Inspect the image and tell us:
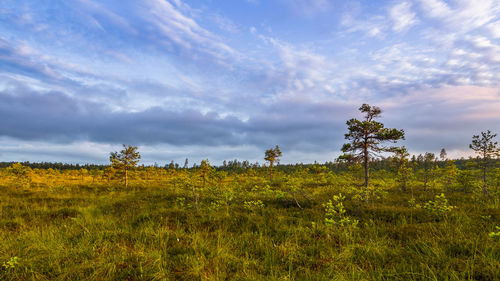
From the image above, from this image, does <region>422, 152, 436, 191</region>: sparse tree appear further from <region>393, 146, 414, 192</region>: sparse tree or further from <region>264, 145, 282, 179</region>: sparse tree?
<region>264, 145, 282, 179</region>: sparse tree

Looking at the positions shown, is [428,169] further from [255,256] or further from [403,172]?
[255,256]

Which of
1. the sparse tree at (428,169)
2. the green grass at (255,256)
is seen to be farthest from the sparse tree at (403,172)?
the green grass at (255,256)

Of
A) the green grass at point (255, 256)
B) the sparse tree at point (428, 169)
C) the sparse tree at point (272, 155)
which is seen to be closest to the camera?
the green grass at point (255, 256)

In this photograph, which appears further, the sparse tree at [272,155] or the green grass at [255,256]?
the sparse tree at [272,155]

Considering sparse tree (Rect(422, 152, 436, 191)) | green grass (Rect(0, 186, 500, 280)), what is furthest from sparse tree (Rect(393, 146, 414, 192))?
green grass (Rect(0, 186, 500, 280))

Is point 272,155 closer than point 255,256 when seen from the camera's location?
No

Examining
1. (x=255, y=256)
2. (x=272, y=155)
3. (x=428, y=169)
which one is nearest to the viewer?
(x=255, y=256)

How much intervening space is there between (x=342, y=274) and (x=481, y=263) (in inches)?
87.6

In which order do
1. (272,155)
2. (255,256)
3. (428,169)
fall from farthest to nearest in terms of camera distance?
1. (272,155)
2. (428,169)
3. (255,256)

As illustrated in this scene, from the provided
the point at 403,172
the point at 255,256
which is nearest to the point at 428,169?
the point at 403,172

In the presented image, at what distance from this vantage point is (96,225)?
248 inches

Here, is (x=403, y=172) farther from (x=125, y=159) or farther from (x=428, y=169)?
(x=125, y=159)

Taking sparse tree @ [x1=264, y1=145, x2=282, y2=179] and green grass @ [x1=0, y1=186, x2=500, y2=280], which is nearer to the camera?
green grass @ [x1=0, y1=186, x2=500, y2=280]

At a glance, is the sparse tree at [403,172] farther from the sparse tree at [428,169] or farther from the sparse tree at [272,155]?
the sparse tree at [272,155]
